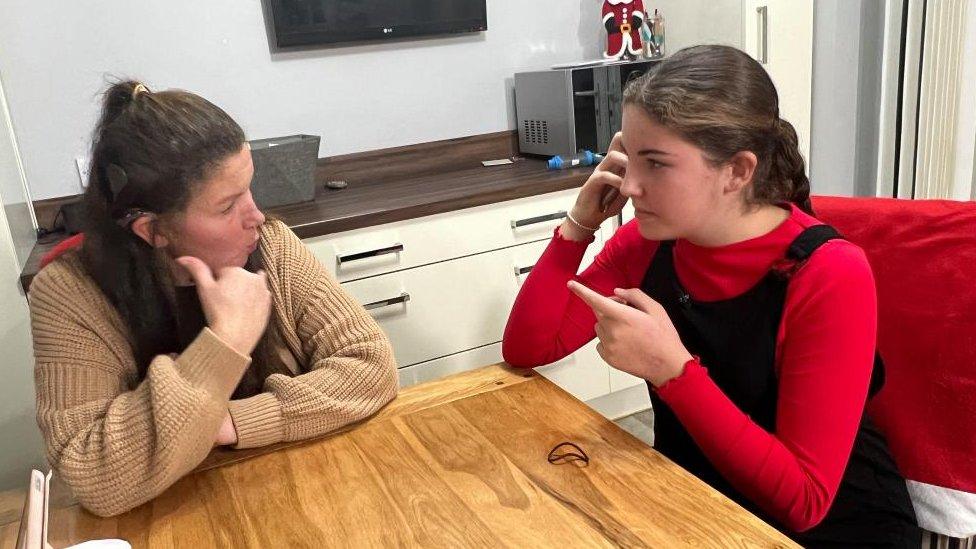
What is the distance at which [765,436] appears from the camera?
941 millimetres

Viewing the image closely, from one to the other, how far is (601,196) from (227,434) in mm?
721

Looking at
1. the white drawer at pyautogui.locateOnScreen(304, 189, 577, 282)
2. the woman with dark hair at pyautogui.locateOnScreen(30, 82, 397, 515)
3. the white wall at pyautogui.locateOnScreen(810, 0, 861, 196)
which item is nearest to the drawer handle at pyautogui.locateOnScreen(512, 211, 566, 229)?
the white drawer at pyautogui.locateOnScreen(304, 189, 577, 282)

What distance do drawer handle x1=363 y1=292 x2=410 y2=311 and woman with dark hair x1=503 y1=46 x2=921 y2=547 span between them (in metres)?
1.07

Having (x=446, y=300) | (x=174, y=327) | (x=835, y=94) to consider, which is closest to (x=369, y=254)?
(x=446, y=300)

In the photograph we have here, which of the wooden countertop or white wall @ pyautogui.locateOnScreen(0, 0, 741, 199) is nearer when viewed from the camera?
the wooden countertop

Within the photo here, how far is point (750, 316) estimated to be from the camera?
1050 millimetres

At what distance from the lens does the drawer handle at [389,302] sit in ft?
6.91

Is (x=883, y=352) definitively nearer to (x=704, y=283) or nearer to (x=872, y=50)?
(x=704, y=283)

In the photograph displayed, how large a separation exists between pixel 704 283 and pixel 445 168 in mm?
1685

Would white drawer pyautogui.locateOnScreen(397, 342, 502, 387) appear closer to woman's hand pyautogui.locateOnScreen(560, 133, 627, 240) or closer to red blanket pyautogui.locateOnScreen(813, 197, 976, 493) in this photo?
woman's hand pyautogui.locateOnScreen(560, 133, 627, 240)

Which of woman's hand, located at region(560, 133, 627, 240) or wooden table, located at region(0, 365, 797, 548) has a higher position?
woman's hand, located at region(560, 133, 627, 240)

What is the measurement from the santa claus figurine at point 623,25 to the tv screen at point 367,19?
17.5 inches

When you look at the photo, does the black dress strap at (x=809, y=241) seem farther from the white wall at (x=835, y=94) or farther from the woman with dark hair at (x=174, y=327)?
the white wall at (x=835, y=94)

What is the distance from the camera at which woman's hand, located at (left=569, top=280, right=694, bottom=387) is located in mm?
966
